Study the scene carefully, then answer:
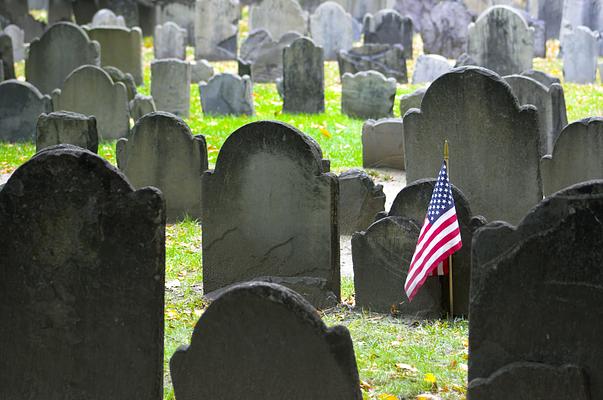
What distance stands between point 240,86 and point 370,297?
34.3ft

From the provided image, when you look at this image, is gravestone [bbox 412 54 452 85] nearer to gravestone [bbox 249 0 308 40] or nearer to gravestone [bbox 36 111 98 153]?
gravestone [bbox 249 0 308 40]

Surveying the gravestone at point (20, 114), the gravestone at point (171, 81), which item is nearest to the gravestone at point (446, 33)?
the gravestone at point (171, 81)

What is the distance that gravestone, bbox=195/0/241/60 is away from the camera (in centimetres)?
2661

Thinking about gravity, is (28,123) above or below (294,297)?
above

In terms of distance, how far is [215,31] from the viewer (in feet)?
87.9

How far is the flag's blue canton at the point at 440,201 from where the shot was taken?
22.7ft

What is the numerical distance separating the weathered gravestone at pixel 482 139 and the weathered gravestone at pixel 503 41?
13068mm

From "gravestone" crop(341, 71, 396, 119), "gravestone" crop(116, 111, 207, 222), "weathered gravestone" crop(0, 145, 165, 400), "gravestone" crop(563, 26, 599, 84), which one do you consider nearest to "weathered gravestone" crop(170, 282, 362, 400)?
"weathered gravestone" crop(0, 145, 165, 400)

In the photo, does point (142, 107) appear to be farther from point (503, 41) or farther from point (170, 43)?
point (170, 43)

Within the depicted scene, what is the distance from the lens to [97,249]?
5.20 meters

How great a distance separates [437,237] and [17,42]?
2184 centimetres

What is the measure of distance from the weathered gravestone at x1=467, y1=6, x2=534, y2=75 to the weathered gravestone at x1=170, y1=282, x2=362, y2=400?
17875 mm

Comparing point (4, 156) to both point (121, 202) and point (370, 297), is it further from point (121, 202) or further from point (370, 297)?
point (121, 202)

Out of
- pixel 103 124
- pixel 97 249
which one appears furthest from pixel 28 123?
pixel 97 249
